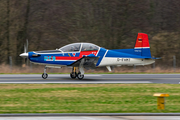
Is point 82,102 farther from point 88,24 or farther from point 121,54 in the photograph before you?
point 88,24

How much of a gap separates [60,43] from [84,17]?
17.4ft

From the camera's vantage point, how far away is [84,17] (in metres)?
37.9

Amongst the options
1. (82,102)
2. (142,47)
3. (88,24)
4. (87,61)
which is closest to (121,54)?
(142,47)

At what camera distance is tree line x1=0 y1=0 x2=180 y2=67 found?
36.3 metres

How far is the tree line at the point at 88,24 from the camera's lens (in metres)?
36.3

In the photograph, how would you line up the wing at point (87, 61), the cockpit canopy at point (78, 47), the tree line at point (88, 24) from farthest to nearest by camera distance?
the tree line at point (88, 24) < the cockpit canopy at point (78, 47) < the wing at point (87, 61)

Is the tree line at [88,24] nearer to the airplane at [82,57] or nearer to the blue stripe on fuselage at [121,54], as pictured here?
the blue stripe on fuselage at [121,54]

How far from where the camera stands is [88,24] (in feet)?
123

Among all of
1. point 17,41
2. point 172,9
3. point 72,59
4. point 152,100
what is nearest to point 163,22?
point 172,9

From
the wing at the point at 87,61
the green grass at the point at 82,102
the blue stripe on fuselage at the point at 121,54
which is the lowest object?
the green grass at the point at 82,102

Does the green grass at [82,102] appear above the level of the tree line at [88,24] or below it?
below

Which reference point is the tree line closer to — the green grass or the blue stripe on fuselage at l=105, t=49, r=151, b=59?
the blue stripe on fuselage at l=105, t=49, r=151, b=59

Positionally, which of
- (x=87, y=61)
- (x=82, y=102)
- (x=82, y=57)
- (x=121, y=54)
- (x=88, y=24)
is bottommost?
(x=82, y=102)

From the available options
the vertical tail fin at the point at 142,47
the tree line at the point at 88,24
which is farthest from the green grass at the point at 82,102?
the tree line at the point at 88,24
